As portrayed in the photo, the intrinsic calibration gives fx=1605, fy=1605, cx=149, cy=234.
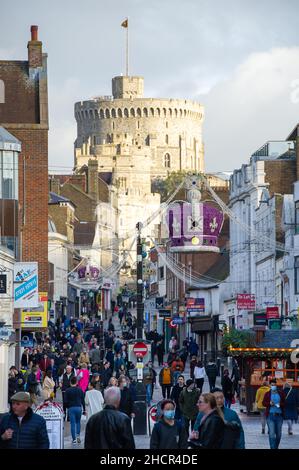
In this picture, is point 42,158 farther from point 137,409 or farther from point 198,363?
point 137,409

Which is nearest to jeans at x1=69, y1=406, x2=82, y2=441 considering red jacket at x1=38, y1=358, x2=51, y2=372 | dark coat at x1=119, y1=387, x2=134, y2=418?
dark coat at x1=119, y1=387, x2=134, y2=418

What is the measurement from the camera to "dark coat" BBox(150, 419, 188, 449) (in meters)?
18.1

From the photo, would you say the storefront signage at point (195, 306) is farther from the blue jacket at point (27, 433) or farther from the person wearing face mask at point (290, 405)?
the blue jacket at point (27, 433)

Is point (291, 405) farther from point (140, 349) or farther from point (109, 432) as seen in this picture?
point (109, 432)

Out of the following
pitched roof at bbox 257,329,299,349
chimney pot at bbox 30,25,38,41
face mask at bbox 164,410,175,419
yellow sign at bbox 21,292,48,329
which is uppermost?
chimney pot at bbox 30,25,38,41

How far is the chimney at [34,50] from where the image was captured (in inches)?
2835

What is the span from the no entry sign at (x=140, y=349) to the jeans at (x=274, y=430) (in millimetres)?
15108

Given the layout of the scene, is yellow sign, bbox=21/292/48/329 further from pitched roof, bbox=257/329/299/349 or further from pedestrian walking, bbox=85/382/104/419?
pedestrian walking, bbox=85/382/104/419

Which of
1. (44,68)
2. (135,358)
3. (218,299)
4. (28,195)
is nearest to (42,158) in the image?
(28,195)

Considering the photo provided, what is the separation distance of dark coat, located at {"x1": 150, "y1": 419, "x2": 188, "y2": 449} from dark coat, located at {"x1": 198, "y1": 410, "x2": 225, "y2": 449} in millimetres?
1389

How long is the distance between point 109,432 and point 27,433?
2.77 feet

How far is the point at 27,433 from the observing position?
16344 mm

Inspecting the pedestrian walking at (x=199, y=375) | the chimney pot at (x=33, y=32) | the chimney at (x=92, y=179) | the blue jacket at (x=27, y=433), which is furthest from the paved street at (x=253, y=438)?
the chimney at (x=92, y=179)

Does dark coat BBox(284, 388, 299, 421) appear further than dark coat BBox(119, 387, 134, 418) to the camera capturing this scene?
Yes
